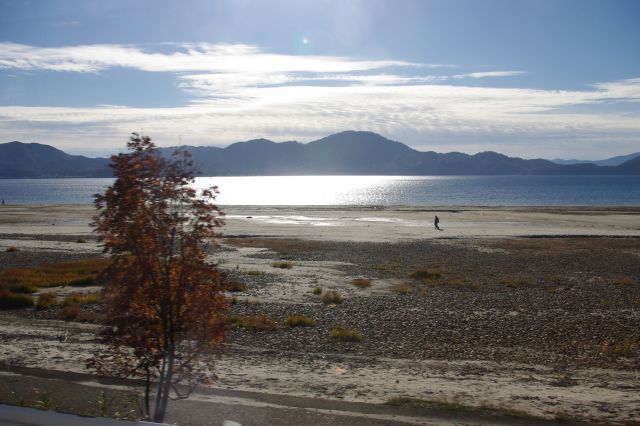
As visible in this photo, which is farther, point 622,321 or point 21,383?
point 622,321

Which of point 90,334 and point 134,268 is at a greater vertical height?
point 134,268

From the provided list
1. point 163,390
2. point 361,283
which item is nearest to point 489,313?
point 361,283

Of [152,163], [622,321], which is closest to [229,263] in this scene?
[622,321]

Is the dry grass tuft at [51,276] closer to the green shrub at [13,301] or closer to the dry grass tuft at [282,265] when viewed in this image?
the green shrub at [13,301]

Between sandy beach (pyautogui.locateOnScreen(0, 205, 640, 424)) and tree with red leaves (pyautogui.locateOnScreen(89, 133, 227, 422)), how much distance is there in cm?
346

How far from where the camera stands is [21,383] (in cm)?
1089

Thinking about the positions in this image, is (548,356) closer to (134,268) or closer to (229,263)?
(134,268)

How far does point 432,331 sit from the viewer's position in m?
17.4

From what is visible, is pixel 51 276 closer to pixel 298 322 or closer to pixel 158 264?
pixel 298 322

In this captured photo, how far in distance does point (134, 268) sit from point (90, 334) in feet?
33.1

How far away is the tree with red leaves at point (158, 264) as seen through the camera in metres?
7.29

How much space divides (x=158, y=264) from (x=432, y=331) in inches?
455

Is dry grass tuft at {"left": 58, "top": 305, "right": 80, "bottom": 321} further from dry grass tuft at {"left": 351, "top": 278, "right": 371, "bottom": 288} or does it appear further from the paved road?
dry grass tuft at {"left": 351, "top": 278, "right": 371, "bottom": 288}

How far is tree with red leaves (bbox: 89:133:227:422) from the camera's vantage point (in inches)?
287
